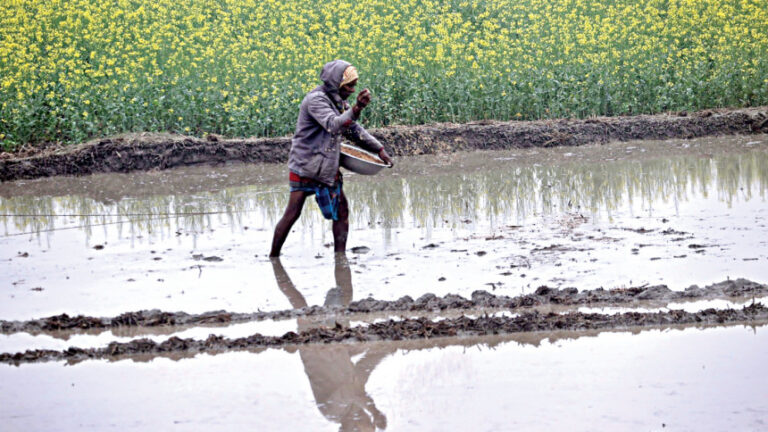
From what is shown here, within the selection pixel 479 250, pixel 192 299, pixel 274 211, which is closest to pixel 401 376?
pixel 192 299

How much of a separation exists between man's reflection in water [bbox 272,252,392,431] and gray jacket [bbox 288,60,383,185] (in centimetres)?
204

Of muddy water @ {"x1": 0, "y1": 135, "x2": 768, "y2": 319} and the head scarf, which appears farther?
the head scarf

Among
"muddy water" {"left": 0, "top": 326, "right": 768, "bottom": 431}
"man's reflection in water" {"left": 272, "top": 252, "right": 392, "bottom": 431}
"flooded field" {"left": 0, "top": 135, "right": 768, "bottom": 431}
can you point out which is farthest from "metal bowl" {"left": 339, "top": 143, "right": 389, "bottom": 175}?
"muddy water" {"left": 0, "top": 326, "right": 768, "bottom": 431}

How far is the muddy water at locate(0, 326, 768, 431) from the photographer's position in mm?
4316

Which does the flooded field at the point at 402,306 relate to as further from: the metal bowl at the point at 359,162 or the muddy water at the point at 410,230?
the metal bowl at the point at 359,162

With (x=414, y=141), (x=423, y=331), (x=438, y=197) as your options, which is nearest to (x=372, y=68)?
(x=414, y=141)

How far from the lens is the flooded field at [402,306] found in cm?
455

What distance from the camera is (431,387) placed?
4.79 meters

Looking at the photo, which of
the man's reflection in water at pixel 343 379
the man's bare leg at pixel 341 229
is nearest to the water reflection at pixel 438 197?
the man's bare leg at pixel 341 229

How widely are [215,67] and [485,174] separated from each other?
6138mm

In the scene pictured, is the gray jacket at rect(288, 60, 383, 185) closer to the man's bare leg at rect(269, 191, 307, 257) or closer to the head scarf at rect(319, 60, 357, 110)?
the head scarf at rect(319, 60, 357, 110)

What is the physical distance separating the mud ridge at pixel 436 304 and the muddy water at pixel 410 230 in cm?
31

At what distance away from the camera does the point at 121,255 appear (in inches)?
339

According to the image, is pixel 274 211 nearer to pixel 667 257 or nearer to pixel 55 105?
pixel 667 257
